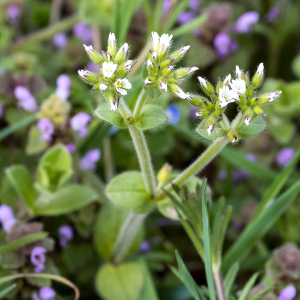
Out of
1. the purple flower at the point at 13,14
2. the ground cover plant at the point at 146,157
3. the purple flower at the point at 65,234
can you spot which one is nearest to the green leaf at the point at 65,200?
the ground cover plant at the point at 146,157

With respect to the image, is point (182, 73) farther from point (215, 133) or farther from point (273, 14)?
point (273, 14)

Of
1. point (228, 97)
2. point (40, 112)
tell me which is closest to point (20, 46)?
point (40, 112)

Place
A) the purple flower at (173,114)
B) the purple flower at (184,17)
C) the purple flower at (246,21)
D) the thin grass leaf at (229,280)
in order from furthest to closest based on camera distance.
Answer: the purple flower at (184,17) < the purple flower at (246,21) < the purple flower at (173,114) < the thin grass leaf at (229,280)

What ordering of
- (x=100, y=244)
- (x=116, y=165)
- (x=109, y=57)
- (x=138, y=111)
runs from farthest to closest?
1. (x=116, y=165)
2. (x=100, y=244)
3. (x=138, y=111)
4. (x=109, y=57)

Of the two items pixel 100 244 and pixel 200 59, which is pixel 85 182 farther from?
pixel 200 59

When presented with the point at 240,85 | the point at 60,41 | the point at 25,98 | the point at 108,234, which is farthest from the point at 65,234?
the point at 60,41

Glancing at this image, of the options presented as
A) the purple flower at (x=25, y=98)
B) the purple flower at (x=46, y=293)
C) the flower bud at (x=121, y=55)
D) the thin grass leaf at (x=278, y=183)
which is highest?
the purple flower at (x=25, y=98)

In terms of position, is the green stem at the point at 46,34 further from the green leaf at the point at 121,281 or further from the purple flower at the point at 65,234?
the green leaf at the point at 121,281
